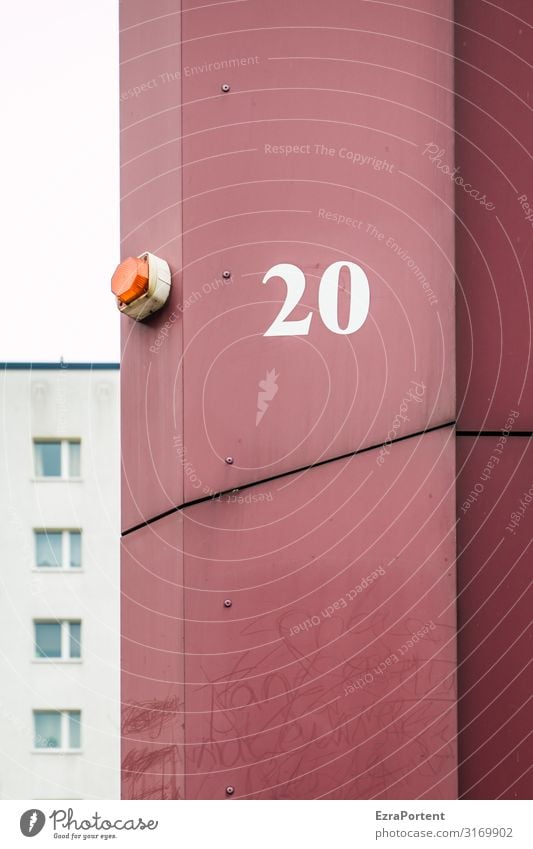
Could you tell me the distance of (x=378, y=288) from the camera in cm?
389

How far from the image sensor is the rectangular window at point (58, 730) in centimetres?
2316

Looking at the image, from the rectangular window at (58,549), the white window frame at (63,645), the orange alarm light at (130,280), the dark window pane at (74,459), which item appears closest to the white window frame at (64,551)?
the rectangular window at (58,549)

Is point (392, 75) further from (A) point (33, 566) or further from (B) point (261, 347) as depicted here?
(A) point (33, 566)

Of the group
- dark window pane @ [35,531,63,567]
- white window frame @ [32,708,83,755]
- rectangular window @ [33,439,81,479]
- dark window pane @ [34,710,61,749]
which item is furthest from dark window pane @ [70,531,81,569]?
dark window pane @ [34,710,61,749]

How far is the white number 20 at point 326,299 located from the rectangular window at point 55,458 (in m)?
18.8

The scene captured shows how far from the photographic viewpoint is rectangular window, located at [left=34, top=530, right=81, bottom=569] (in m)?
23.1

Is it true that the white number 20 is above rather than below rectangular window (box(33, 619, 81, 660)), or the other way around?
below

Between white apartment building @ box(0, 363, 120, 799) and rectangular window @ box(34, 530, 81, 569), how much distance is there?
2 cm

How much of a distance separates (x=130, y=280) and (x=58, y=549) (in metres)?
20.2

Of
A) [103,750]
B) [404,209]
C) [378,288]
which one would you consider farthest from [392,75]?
[103,750]

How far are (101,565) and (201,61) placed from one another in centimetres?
2129

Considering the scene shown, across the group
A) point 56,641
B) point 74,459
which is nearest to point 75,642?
point 56,641

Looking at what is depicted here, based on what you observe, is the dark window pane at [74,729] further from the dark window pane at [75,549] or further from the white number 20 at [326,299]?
the white number 20 at [326,299]

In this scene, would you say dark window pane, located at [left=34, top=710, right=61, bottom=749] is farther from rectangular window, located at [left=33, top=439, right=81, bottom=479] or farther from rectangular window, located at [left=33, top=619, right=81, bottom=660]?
rectangular window, located at [left=33, top=439, right=81, bottom=479]
